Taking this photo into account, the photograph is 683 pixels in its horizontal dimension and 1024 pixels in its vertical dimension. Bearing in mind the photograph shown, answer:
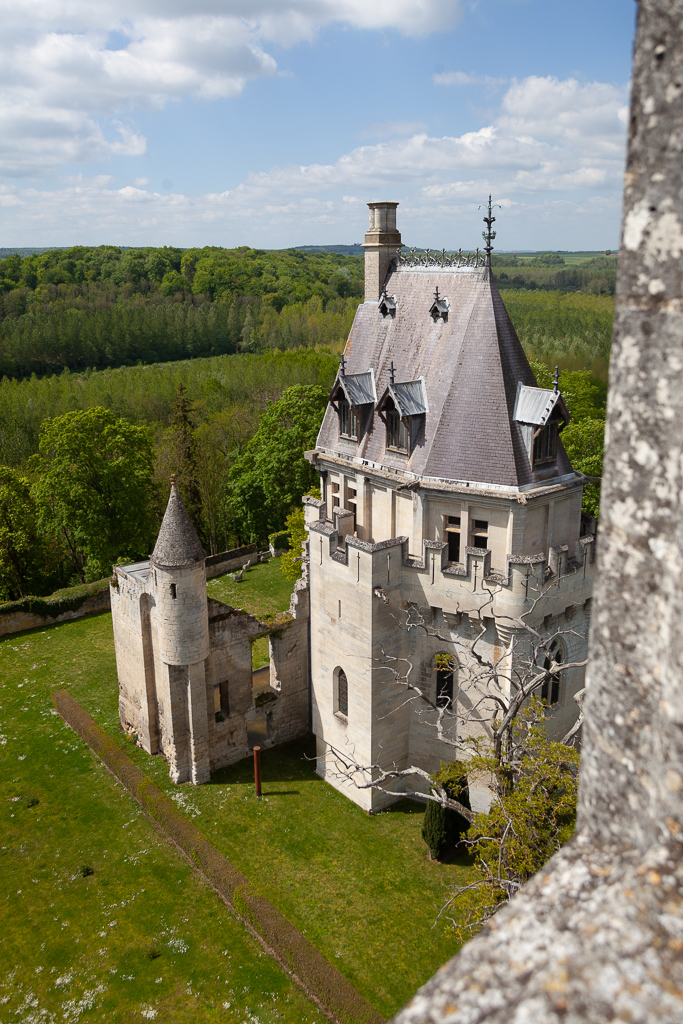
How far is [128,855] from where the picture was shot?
26016 mm

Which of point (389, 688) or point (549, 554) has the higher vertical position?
point (549, 554)

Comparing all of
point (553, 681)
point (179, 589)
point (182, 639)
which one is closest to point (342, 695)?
point (182, 639)

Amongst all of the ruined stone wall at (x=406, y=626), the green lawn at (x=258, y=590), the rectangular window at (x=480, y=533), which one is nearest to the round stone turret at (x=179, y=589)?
the ruined stone wall at (x=406, y=626)

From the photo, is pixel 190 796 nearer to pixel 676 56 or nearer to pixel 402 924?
pixel 402 924

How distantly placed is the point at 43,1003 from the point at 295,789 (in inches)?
420

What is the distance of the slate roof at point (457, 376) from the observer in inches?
963

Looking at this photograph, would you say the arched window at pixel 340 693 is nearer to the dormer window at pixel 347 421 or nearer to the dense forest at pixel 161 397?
the dormer window at pixel 347 421

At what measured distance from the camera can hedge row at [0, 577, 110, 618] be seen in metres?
43.8

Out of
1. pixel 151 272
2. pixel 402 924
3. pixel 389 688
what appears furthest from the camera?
pixel 151 272

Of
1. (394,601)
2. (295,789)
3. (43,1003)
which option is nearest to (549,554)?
(394,601)

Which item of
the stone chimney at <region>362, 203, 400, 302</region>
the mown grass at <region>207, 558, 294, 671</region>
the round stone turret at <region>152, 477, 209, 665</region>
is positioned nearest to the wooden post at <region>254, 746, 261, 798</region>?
the round stone turret at <region>152, 477, 209, 665</region>

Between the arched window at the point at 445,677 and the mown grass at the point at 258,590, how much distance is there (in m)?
15.9

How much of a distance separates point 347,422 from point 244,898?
635 inches

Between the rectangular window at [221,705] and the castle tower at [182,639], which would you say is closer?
the castle tower at [182,639]
